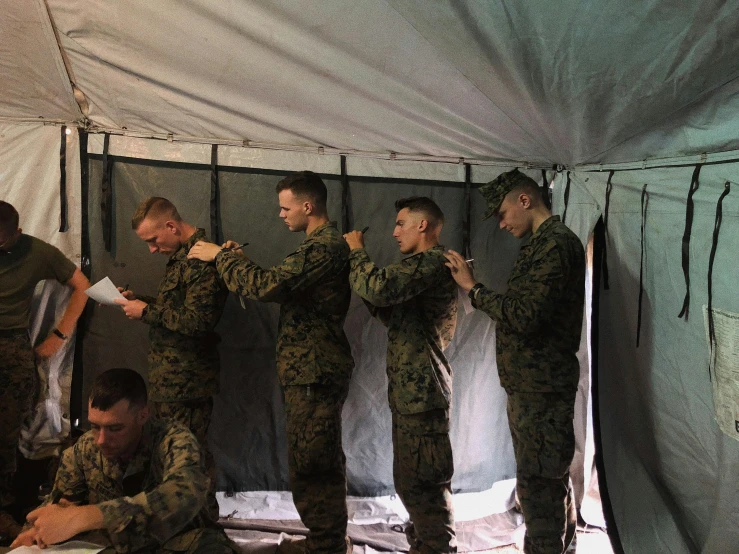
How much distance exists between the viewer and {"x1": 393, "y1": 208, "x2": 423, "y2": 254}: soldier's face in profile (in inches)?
86.9

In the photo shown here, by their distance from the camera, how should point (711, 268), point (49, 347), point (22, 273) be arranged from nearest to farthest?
point (711, 268)
point (22, 273)
point (49, 347)

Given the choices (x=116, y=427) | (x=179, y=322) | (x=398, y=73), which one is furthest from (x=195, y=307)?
(x=398, y=73)

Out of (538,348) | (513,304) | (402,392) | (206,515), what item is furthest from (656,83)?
(206,515)

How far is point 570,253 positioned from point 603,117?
586 millimetres

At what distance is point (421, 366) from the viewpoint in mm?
2121

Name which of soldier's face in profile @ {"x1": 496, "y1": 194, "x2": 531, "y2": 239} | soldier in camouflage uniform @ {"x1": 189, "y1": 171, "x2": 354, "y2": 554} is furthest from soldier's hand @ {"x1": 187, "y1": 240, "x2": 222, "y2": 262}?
soldier's face in profile @ {"x1": 496, "y1": 194, "x2": 531, "y2": 239}

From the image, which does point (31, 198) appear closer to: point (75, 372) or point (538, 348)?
point (75, 372)

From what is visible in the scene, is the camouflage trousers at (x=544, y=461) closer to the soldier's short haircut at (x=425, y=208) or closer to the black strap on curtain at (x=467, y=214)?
the soldier's short haircut at (x=425, y=208)

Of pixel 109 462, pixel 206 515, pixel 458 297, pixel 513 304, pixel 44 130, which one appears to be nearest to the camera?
pixel 109 462

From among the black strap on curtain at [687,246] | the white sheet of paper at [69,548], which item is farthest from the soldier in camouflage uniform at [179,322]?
the black strap on curtain at [687,246]

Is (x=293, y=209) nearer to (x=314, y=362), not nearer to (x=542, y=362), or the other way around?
(x=314, y=362)

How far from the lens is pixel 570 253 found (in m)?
1.97

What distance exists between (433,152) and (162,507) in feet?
6.74

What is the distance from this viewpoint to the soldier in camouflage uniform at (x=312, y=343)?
→ 2098 millimetres
